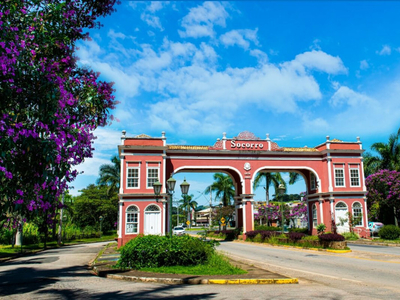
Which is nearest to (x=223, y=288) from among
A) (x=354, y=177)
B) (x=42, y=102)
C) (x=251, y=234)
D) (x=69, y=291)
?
(x=69, y=291)

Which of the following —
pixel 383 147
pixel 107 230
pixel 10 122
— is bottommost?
pixel 107 230

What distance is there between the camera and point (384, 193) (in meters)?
33.5

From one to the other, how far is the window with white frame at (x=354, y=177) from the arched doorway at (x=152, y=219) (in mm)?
16517

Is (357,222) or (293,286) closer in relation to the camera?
(293,286)

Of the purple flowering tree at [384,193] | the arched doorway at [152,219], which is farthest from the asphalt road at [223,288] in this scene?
the purple flowering tree at [384,193]

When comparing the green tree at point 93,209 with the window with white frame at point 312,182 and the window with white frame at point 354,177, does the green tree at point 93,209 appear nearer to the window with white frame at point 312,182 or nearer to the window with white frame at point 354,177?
the window with white frame at point 312,182

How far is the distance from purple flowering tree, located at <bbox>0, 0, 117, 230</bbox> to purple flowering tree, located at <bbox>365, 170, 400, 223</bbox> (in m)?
30.6

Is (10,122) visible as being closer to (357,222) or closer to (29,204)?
(29,204)

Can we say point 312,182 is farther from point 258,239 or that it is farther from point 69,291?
point 69,291

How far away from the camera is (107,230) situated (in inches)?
2304

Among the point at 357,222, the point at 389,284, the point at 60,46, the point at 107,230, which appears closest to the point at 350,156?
the point at 357,222

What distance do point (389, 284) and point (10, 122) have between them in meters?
9.50

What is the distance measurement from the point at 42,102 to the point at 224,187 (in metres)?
44.5

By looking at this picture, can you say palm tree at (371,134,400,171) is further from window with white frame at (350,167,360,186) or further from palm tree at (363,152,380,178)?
window with white frame at (350,167,360,186)
